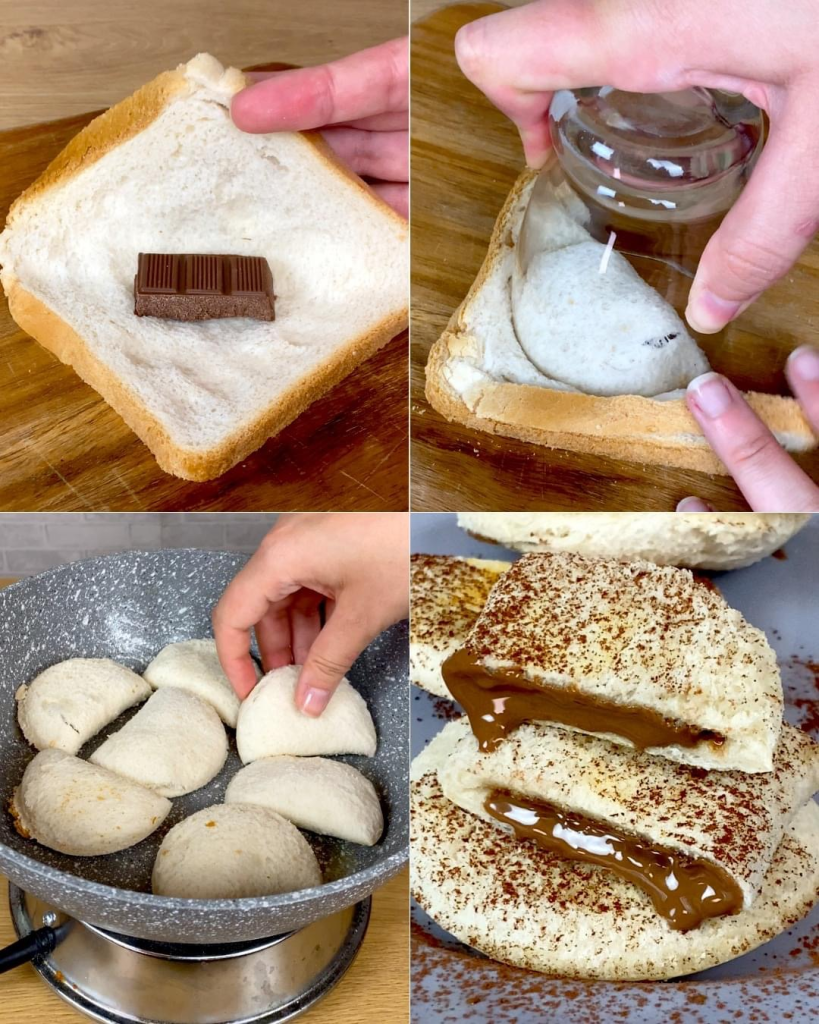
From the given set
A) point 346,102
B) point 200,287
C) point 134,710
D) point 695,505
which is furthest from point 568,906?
point 346,102

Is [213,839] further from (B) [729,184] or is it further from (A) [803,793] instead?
(B) [729,184]

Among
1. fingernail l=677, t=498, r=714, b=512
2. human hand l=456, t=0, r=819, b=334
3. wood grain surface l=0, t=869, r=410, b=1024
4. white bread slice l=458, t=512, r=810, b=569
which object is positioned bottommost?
wood grain surface l=0, t=869, r=410, b=1024

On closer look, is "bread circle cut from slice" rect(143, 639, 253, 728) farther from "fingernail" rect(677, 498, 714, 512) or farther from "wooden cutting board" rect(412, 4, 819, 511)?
"fingernail" rect(677, 498, 714, 512)

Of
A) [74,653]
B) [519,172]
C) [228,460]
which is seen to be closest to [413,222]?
[519,172]

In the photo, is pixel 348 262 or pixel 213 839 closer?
pixel 213 839

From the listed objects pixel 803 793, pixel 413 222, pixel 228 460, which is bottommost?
pixel 803 793

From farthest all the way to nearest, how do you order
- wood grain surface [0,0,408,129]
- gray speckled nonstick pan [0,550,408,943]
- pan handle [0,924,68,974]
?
wood grain surface [0,0,408,129]
pan handle [0,924,68,974]
gray speckled nonstick pan [0,550,408,943]

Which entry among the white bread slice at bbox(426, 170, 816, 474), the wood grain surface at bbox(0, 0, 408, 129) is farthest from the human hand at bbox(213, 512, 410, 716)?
the wood grain surface at bbox(0, 0, 408, 129)
